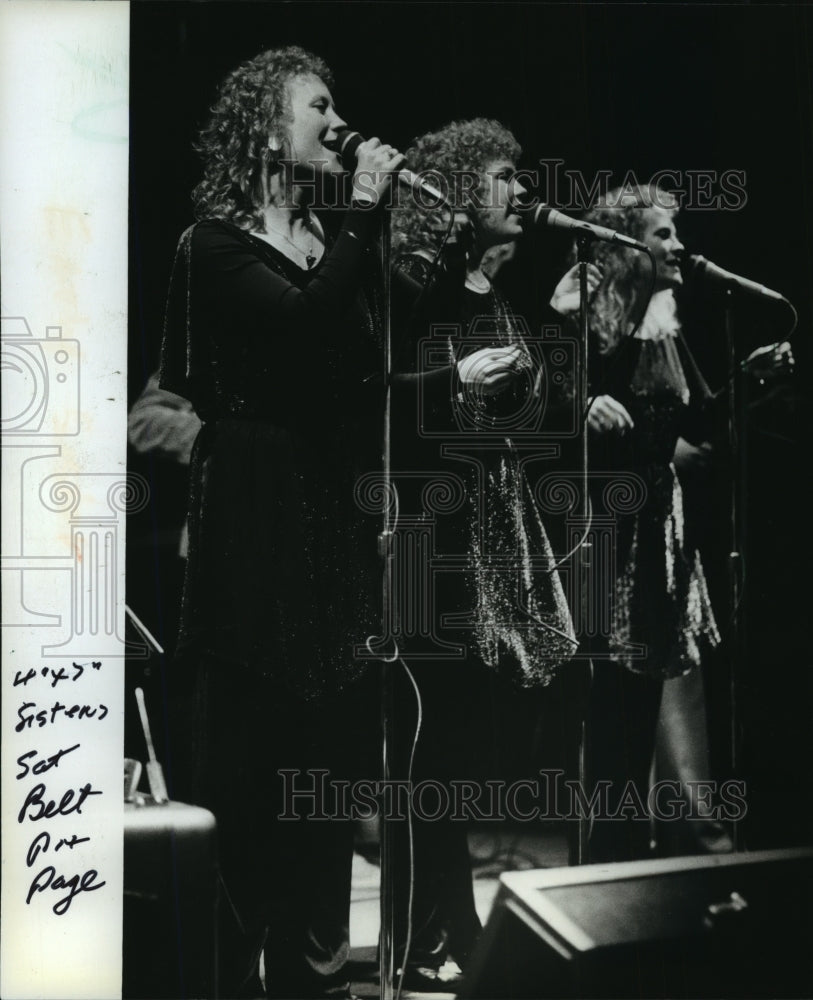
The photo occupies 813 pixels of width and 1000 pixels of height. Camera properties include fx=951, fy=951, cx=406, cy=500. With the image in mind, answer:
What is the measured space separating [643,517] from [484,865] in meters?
0.90

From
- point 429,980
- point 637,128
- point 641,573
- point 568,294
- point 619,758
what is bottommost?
point 429,980

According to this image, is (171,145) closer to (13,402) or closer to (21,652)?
(13,402)

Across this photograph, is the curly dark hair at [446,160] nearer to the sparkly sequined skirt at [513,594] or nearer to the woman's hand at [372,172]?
the woman's hand at [372,172]

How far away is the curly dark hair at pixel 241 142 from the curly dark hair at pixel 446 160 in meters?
0.33

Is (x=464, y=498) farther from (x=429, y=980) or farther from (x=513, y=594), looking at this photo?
(x=429, y=980)

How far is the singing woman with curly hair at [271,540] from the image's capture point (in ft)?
7.12

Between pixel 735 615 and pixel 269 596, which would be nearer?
pixel 269 596

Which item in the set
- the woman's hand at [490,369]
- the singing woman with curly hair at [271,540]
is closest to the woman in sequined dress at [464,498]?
the woman's hand at [490,369]

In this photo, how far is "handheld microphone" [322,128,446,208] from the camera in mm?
2227

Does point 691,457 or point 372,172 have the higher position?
point 372,172

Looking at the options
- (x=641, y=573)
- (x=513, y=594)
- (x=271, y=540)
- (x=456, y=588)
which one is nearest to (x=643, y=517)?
(x=641, y=573)

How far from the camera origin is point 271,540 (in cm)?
218

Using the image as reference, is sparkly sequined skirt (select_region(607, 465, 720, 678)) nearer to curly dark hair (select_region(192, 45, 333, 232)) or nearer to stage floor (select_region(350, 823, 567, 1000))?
stage floor (select_region(350, 823, 567, 1000))

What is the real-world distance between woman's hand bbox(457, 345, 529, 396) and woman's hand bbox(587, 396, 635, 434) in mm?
198
